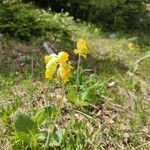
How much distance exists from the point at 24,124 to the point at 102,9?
725cm

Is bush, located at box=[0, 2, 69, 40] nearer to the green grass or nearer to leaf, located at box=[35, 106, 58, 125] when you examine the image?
the green grass

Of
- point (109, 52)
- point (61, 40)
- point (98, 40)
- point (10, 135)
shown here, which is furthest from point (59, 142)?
point (98, 40)

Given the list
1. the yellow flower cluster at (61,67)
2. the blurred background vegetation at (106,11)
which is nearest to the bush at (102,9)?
the blurred background vegetation at (106,11)

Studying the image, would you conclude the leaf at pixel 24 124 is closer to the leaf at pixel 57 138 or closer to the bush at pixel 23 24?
the leaf at pixel 57 138

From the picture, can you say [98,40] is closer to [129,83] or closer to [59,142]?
[129,83]

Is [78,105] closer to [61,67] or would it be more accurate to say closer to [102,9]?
[61,67]

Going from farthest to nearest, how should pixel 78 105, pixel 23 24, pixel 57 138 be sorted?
pixel 23 24 → pixel 78 105 → pixel 57 138

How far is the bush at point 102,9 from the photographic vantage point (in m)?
9.99

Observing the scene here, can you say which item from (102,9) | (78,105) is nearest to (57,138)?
(78,105)

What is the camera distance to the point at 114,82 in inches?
202

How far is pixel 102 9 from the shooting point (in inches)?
405

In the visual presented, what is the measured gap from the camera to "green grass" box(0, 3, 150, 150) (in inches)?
141

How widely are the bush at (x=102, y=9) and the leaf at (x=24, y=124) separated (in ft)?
22.3

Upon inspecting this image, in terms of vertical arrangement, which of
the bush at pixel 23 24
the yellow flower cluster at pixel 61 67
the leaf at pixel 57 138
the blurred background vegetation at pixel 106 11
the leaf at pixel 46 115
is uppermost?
the yellow flower cluster at pixel 61 67
